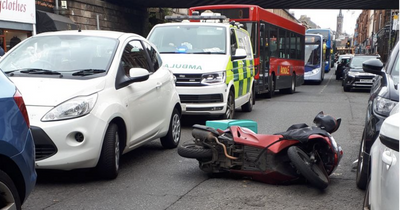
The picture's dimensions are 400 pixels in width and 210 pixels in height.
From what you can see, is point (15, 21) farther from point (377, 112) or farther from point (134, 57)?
point (377, 112)

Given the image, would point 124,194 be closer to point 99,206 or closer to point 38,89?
point 99,206

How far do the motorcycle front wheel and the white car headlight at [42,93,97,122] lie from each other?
2098mm

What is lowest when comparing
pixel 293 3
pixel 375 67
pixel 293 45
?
pixel 375 67

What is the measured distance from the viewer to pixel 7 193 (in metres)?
3.20

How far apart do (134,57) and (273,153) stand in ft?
7.96

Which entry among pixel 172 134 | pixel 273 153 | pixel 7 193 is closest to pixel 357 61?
pixel 172 134

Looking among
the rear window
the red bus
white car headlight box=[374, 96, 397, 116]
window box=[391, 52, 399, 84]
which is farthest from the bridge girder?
white car headlight box=[374, 96, 397, 116]

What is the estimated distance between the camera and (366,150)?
187 inches

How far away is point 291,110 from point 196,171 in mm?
7690

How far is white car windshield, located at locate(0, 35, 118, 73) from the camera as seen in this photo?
19.2 feet

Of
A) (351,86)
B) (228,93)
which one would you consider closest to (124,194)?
(228,93)

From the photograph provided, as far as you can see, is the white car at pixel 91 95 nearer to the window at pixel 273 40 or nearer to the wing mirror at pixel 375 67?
the wing mirror at pixel 375 67

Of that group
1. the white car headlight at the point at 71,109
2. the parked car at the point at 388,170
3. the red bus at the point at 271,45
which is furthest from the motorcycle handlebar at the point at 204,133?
the red bus at the point at 271,45

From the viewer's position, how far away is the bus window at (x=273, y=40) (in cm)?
1703
